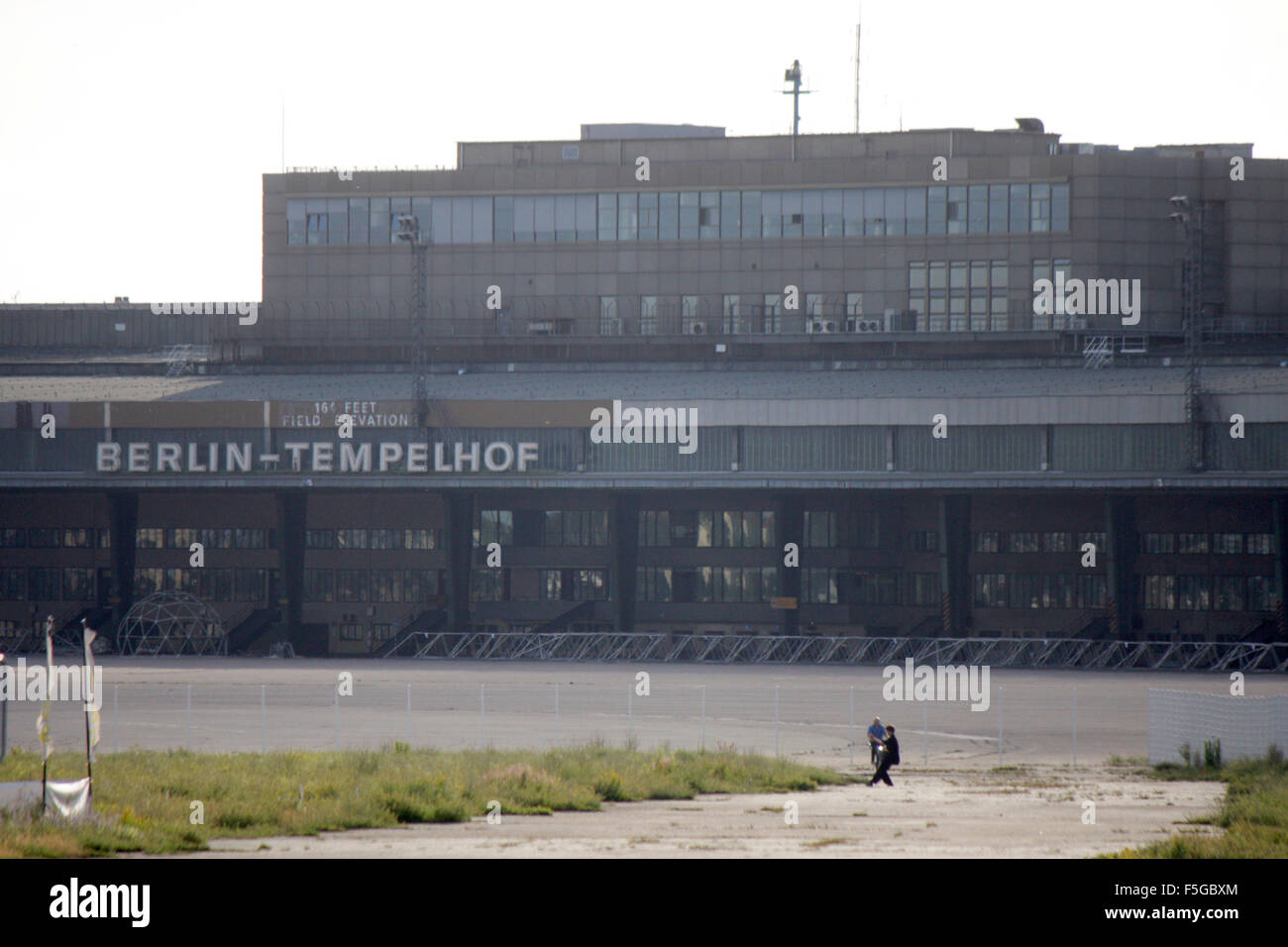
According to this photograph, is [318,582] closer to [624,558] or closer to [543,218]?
[624,558]

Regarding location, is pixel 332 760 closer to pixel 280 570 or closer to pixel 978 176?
pixel 280 570

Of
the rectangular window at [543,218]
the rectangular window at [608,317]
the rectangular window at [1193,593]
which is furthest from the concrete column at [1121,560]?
the rectangular window at [543,218]

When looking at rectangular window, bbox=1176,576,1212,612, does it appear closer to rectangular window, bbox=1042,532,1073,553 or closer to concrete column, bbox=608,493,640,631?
rectangular window, bbox=1042,532,1073,553

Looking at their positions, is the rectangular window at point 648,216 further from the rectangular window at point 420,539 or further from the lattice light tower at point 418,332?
the rectangular window at point 420,539

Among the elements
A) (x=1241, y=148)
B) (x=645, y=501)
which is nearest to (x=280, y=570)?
(x=645, y=501)

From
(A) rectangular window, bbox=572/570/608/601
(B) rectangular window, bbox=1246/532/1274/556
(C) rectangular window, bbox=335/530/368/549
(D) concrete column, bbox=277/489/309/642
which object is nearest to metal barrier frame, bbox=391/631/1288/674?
(A) rectangular window, bbox=572/570/608/601

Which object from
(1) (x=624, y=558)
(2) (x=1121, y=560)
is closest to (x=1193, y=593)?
(2) (x=1121, y=560)

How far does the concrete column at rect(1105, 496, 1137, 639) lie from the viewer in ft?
229

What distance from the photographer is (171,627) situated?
251 ft

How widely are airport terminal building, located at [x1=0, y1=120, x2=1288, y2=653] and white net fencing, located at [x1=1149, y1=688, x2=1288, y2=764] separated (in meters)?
28.5

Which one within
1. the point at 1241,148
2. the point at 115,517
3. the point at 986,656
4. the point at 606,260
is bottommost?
the point at 986,656

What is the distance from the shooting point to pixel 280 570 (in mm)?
76875

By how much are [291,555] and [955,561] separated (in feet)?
108

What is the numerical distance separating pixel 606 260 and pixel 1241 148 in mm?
39349
